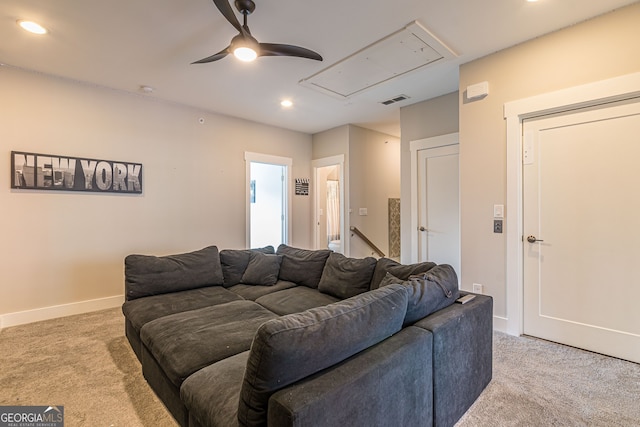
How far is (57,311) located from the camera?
3.35 meters

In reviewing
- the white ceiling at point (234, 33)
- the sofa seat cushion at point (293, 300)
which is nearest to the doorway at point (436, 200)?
the white ceiling at point (234, 33)

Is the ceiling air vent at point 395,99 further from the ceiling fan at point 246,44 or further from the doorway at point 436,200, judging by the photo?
the ceiling fan at point 246,44

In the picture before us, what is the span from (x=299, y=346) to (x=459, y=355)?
1116mm

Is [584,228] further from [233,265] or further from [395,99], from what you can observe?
[233,265]

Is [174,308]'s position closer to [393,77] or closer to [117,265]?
[117,265]

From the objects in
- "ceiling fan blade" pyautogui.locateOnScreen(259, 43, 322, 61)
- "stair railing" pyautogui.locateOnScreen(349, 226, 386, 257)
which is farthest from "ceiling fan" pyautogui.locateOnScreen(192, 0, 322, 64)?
"stair railing" pyautogui.locateOnScreen(349, 226, 386, 257)

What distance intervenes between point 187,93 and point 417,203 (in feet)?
11.3

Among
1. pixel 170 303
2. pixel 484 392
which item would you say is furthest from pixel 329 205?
pixel 484 392

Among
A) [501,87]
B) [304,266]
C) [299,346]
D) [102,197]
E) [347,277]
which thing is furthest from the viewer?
[102,197]

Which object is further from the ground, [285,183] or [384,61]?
[384,61]

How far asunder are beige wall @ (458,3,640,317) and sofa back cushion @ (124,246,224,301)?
8.80 ft

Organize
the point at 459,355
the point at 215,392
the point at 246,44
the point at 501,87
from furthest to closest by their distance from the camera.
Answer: the point at 501,87 → the point at 246,44 → the point at 459,355 → the point at 215,392

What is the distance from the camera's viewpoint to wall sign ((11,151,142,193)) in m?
3.16

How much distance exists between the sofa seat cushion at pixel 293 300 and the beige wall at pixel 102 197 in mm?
2196
